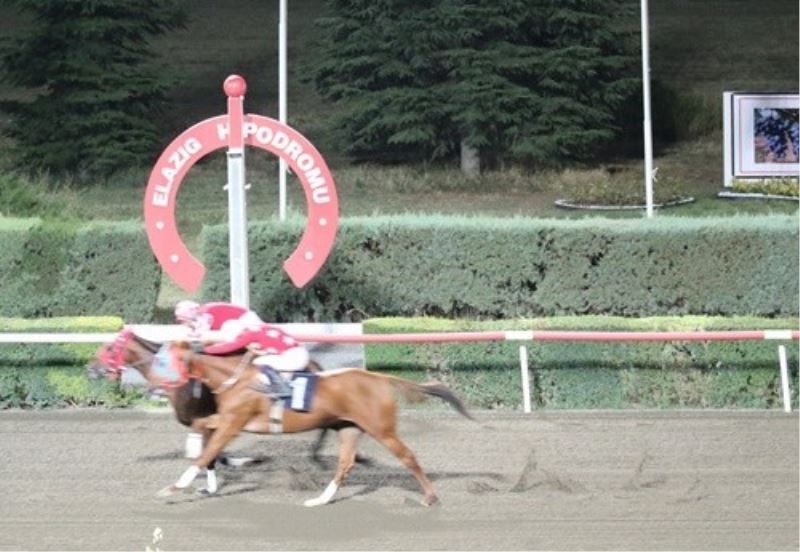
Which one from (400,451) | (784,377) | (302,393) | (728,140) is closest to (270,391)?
(302,393)

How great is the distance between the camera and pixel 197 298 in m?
16.9

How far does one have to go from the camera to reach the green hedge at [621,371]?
44.4 ft

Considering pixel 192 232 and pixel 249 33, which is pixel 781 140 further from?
pixel 249 33

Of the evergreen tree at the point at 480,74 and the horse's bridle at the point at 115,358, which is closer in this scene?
the horse's bridle at the point at 115,358

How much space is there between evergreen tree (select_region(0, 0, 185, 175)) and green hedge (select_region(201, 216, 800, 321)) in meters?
13.1

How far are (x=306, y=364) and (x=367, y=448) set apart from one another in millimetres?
2075

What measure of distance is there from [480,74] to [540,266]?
13591mm

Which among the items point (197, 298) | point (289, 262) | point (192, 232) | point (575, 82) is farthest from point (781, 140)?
point (289, 262)

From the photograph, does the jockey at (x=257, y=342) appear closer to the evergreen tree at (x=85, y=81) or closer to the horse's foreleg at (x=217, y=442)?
the horse's foreleg at (x=217, y=442)

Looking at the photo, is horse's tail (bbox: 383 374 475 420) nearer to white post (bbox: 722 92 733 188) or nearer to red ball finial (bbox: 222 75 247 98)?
red ball finial (bbox: 222 75 247 98)

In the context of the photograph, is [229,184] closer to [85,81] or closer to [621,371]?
[621,371]

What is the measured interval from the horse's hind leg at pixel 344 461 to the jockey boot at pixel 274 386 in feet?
1.46

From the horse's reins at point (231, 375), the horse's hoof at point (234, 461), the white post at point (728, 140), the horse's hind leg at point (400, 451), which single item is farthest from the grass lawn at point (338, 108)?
the horse's hind leg at point (400, 451)

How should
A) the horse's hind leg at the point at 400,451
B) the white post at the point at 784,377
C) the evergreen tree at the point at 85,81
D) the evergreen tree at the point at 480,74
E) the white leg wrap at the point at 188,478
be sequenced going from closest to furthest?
the horse's hind leg at the point at 400,451
the white leg wrap at the point at 188,478
the white post at the point at 784,377
the evergreen tree at the point at 85,81
the evergreen tree at the point at 480,74
